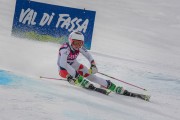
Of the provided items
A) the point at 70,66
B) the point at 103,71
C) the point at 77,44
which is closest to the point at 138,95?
the point at 70,66

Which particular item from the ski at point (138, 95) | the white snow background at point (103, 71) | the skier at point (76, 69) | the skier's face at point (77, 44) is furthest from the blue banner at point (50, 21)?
the ski at point (138, 95)

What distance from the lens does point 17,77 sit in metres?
6.96

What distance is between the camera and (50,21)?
12.4 meters

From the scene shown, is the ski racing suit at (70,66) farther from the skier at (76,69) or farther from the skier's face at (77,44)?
the skier's face at (77,44)

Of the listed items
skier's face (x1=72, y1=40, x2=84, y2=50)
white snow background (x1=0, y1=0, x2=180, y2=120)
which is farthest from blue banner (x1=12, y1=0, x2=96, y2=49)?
skier's face (x1=72, y1=40, x2=84, y2=50)

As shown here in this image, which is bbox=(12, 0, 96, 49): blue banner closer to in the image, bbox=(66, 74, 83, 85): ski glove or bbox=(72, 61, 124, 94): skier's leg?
bbox=(72, 61, 124, 94): skier's leg

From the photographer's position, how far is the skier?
23.5ft

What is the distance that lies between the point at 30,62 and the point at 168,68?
4.15m

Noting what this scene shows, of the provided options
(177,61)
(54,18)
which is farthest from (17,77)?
(177,61)

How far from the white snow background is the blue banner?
0.33 m

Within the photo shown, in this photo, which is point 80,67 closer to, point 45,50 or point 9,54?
point 9,54

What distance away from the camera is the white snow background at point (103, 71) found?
512 cm

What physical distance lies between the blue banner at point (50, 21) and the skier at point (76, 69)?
4.19 metres

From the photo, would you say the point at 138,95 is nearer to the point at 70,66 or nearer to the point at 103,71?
the point at 70,66
